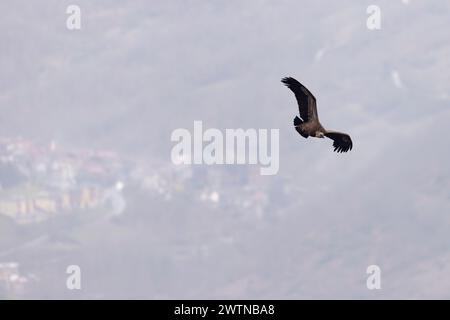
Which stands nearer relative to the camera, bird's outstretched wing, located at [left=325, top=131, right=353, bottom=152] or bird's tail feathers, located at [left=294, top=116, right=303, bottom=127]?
bird's tail feathers, located at [left=294, top=116, right=303, bottom=127]

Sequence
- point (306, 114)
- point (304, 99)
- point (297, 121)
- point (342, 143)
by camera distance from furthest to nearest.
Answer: point (342, 143) < point (297, 121) < point (306, 114) < point (304, 99)

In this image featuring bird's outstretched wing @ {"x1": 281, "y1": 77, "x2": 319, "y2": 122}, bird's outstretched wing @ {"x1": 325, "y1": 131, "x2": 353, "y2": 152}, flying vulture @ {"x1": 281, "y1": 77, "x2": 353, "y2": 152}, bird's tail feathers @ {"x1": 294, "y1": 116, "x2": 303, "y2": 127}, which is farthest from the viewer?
bird's outstretched wing @ {"x1": 325, "y1": 131, "x2": 353, "y2": 152}

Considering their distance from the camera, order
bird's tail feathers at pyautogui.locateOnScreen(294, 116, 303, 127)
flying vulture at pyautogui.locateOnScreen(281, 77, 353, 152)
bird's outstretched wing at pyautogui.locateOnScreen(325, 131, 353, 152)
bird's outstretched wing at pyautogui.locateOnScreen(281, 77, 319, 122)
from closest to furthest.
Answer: bird's outstretched wing at pyautogui.locateOnScreen(281, 77, 319, 122)
flying vulture at pyautogui.locateOnScreen(281, 77, 353, 152)
bird's tail feathers at pyautogui.locateOnScreen(294, 116, 303, 127)
bird's outstretched wing at pyautogui.locateOnScreen(325, 131, 353, 152)

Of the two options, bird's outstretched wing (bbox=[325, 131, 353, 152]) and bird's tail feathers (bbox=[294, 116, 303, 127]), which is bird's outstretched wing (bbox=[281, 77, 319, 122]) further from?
bird's outstretched wing (bbox=[325, 131, 353, 152])

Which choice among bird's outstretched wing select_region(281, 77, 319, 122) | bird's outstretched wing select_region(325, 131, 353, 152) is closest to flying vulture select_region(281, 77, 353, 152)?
bird's outstretched wing select_region(281, 77, 319, 122)

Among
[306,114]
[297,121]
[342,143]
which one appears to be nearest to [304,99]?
[306,114]

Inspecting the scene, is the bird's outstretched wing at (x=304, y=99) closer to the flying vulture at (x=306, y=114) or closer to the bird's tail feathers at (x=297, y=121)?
the flying vulture at (x=306, y=114)

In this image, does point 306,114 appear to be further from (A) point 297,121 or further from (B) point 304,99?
(B) point 304,99

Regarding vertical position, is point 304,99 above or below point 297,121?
above

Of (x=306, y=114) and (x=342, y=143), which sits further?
(x=342, y=143)
